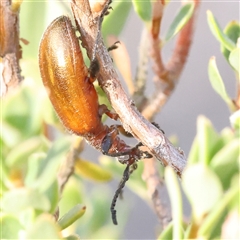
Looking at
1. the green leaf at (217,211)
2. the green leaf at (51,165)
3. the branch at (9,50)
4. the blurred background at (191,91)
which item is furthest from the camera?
the blurred background at (191,91)

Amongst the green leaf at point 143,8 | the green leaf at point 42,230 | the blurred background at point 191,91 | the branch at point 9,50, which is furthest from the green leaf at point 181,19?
the blurred background at point 191,91

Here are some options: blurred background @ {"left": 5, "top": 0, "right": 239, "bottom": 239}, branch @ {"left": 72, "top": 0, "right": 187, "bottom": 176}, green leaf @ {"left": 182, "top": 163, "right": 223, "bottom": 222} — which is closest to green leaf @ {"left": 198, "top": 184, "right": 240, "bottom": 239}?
green leaf @ {"left": 182, "top": 163, "right": 223, "bottom": 222}

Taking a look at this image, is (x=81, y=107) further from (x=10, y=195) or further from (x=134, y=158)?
(x=10, y=195)

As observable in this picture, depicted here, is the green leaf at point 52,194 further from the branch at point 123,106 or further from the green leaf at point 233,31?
the green leaf at point 233,31

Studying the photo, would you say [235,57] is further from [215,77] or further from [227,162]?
[227,162]

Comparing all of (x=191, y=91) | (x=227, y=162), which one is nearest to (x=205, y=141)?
(x=227, y=162)

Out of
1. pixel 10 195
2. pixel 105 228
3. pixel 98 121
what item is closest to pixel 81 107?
pixel 98 121

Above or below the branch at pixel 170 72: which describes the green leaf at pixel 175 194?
below
